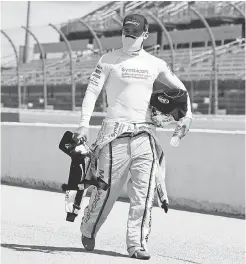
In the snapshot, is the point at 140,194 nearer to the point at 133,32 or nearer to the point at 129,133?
the point at 129,133

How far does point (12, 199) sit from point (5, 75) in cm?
4127

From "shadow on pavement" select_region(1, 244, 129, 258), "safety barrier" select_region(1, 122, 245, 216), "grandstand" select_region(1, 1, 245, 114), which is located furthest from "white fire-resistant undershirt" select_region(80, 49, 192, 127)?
"grandstand" select_region(1, 1, 245, 114)

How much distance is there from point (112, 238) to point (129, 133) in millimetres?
1251

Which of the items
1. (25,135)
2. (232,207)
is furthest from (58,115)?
(232,207)

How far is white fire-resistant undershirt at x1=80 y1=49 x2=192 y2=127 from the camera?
5.18m

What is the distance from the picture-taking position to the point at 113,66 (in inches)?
205

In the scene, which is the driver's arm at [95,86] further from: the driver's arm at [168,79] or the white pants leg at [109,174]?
the driver's arm at [168,79]

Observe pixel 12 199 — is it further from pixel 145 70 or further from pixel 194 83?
pixel 194 83

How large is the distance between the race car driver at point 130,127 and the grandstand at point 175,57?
72.6 ft

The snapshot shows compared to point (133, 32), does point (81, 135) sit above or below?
below

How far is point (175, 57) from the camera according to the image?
135ft

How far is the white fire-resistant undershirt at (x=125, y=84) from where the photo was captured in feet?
17.0

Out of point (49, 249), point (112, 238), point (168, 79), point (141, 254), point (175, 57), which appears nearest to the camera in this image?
point (141, 254)

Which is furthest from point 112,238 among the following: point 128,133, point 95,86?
point 95,86
